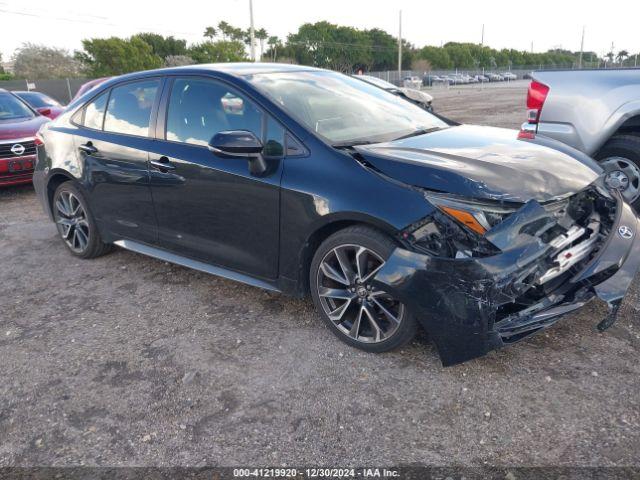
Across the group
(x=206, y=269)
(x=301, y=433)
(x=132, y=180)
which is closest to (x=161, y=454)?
(x=301, y=433)

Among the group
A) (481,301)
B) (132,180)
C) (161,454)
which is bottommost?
(161,454)

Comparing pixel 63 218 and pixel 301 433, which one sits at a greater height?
pixel 63 218

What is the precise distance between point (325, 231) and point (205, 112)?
131 cm

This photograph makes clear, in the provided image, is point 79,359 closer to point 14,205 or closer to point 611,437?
point 611,437

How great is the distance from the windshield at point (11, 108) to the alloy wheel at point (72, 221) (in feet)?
14.3

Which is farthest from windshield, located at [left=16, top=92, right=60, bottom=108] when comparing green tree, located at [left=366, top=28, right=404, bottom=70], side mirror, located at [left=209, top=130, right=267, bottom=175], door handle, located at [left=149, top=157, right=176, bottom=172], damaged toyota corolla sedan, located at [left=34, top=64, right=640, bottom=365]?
green tree, located at [left=366, top=28, right=404, bottom=70]

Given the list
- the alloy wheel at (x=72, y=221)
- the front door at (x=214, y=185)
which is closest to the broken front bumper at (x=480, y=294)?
the front door at (x=214, y=185)

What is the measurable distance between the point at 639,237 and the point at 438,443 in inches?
71.7

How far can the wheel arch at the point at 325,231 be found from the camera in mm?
2814

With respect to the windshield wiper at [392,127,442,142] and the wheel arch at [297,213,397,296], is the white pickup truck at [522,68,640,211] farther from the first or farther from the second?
the wheel arch at [297,213,397,296]

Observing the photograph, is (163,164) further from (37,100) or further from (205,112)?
(37,100)

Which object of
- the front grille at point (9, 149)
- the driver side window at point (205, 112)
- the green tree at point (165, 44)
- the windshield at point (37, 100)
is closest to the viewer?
the driver side window at point (205, 112)

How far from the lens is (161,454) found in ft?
7.77

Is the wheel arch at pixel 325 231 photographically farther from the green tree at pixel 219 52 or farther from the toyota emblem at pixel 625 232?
the green tree at pixel 219 52
